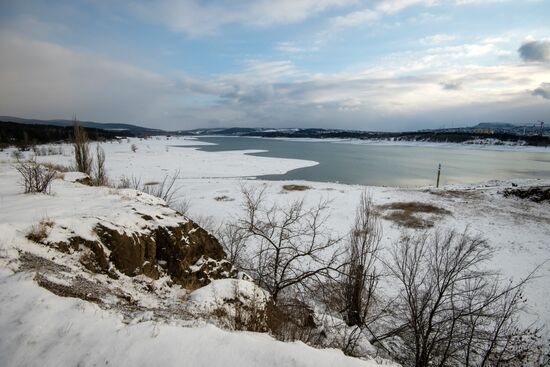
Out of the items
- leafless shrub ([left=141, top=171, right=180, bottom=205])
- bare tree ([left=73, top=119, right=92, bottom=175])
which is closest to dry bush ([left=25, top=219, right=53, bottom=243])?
leafless shrub ([left=141, top=171, right=180, bottom=205])

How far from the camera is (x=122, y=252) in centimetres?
525

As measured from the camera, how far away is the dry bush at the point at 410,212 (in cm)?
1798

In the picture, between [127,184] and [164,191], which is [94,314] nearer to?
[127,184]

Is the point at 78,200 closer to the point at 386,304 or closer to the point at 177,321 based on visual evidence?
the point at 177,321

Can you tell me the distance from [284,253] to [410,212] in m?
13.7

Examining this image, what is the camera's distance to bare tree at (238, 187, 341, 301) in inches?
318

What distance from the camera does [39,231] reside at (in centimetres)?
440

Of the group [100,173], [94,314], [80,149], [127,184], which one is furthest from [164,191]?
[94,314]

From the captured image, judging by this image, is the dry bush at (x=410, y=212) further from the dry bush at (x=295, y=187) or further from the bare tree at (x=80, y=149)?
the bare tree at (x=80, y=149)

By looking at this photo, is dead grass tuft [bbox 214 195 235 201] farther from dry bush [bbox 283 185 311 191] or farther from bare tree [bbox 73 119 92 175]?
bare tree [bbox 73 119 92 175]

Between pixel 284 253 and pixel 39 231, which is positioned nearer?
pixel 39 231

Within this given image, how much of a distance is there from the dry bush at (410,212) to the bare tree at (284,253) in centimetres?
462

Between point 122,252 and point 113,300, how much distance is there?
5.21ft

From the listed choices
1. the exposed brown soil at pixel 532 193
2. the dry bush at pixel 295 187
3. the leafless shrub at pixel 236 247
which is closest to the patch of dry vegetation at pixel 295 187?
the dry bush at pixel 295 187
